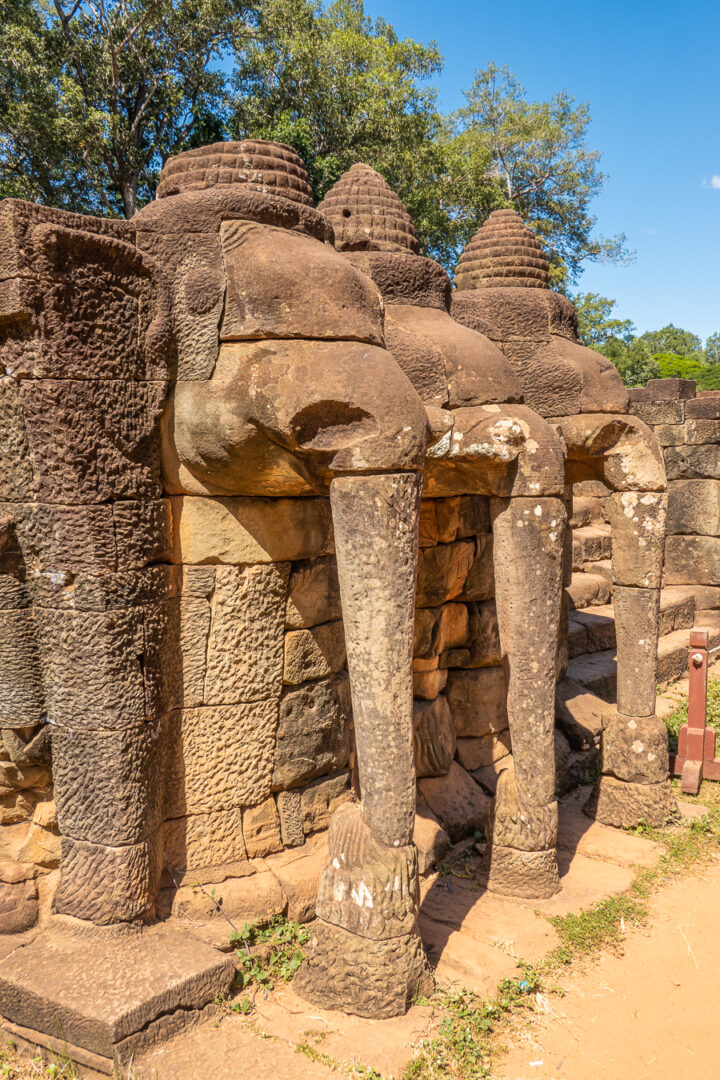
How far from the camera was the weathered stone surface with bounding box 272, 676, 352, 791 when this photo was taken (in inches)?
161

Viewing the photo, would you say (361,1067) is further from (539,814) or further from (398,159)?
(398,159)

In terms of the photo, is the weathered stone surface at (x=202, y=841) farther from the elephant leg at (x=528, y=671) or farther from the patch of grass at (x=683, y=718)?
the patch of grass at (x=683, y=718)

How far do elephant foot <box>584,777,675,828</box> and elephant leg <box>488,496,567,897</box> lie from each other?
4.28 ft

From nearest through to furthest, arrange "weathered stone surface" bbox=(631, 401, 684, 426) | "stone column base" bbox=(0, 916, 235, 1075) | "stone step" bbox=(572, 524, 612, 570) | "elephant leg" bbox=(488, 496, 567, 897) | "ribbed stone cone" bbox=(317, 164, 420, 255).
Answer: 1. "stone column base" bbox=(0, 916, 235, 1075)
2. "elephant leg" bbox=(488, 496, 567, 897)
3. "ribbed stone cone" bbox=(317, 164, 420, 255)
4. "stone step" bbox=(572, 524, 612, 570)
5. "weathered stone surface" bbox=(631, 401, 684, 426)

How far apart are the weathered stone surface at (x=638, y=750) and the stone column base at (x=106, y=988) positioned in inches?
125

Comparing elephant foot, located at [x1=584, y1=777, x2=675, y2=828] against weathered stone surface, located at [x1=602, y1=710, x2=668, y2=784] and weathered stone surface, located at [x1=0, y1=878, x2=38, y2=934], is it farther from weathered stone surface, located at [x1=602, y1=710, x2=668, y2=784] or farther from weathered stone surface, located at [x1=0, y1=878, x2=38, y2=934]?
weathered stone surface, located at [x1=0, y1=878, x2=38, y2=934]

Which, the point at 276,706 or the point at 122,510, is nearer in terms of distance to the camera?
the point at 122,510

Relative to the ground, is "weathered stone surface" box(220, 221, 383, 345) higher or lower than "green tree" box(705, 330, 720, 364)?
lower

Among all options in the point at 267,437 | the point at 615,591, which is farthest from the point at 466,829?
the point at 267,437

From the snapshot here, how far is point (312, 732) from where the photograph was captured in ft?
13.8

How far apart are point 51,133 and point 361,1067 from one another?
14.2 m

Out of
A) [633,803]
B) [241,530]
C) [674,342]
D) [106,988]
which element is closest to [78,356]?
[241,530]

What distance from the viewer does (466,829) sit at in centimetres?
528

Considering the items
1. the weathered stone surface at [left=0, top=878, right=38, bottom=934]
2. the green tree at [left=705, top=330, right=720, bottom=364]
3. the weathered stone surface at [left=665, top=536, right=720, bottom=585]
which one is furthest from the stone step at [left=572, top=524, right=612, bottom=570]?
the green tree at [left=705, top=330, right=720, bottom=364]
